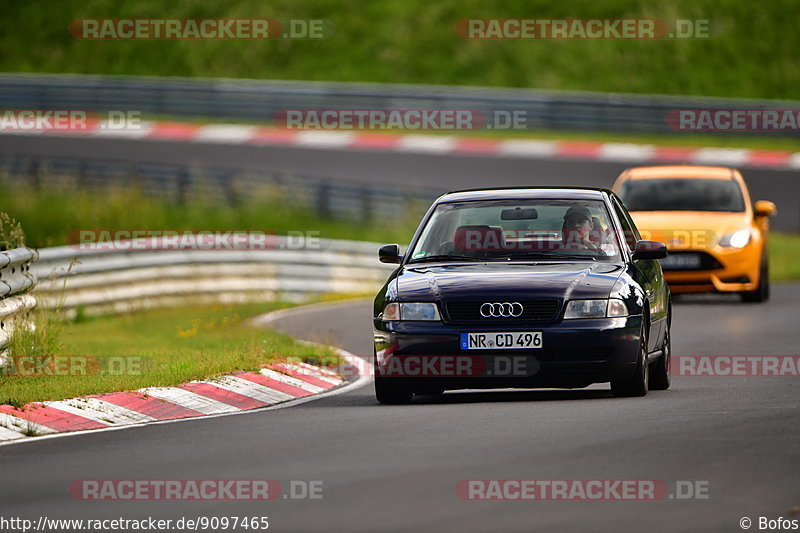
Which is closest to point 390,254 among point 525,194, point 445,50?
point 525,194

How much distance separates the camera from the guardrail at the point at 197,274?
20.4 metres

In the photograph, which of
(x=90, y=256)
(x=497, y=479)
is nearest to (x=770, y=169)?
(x=90, y=256)

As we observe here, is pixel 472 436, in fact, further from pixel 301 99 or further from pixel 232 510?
pixel 301 99

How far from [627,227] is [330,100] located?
24.5m

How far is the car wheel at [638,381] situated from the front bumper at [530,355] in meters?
0.13

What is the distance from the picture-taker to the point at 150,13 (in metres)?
52.4

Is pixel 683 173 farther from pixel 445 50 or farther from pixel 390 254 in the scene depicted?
pixel 445 50

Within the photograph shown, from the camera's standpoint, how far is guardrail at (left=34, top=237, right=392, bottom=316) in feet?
66.9

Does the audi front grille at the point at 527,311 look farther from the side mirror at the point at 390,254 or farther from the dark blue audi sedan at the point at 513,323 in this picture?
the side mirror at the point at 390,254

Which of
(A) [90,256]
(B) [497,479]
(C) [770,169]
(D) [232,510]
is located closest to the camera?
(D) [232,510]

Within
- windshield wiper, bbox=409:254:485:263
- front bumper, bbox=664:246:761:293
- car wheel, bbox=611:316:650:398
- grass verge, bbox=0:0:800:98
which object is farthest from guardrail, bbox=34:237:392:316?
grass verge, bbox=0:0:800:98

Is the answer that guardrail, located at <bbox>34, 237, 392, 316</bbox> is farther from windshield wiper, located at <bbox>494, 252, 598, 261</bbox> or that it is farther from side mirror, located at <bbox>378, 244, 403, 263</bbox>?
windshield wiper, located at <bbox>494, 252, 598, 261</bbox>

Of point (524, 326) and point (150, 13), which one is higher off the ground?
point (150, 13)

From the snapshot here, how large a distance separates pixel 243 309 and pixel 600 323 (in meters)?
11.3
